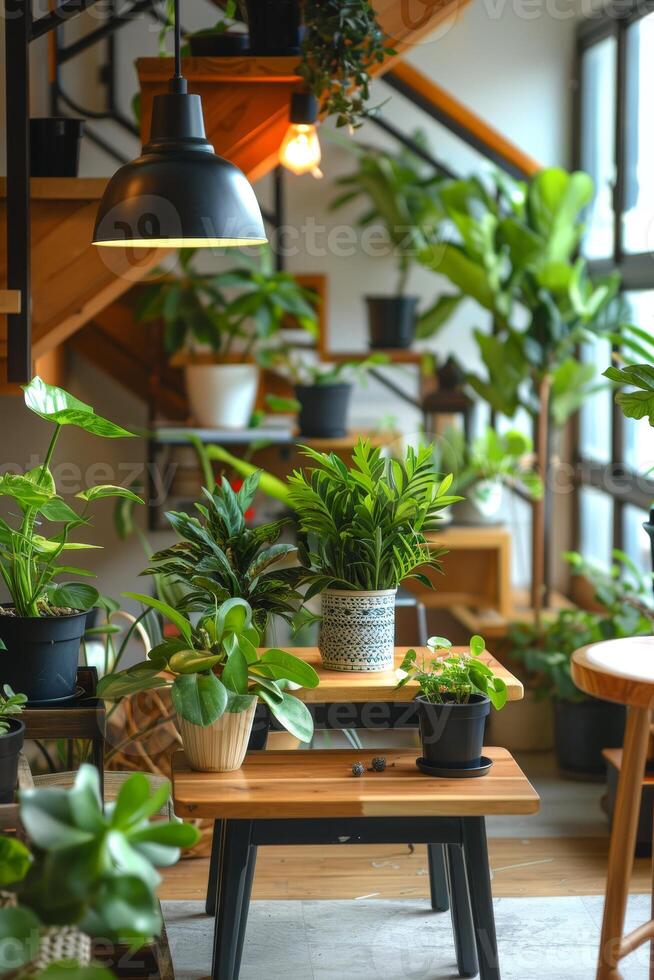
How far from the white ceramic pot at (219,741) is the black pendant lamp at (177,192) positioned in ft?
2.84

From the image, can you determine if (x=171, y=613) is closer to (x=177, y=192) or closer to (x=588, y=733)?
(x=177, y=192)

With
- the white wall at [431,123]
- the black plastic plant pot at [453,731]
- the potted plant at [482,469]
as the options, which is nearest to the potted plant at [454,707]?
the black plastic plant pot at [453,731]

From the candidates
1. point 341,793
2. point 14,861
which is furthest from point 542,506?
point 14,861

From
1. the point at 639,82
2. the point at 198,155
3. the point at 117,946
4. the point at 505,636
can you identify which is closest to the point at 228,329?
the point at 505,636

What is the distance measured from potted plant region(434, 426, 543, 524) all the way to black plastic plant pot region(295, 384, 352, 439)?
0.38 m

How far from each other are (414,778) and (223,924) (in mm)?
457

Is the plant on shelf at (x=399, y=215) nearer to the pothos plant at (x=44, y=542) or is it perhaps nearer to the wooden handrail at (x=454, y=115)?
the wooden handrail at (x=454, y=115)

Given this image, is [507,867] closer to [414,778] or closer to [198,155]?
[414,778]

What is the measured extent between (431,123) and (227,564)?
3.34 m

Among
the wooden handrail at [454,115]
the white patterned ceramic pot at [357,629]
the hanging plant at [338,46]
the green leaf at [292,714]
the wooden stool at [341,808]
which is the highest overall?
the wooden handrail at [454,115]

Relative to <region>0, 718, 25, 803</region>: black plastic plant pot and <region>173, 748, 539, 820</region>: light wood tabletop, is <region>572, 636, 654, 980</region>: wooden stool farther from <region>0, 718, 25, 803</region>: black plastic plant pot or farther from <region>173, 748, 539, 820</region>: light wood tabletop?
<region>0, 718, 25, 803</region>: black plastic plant pot

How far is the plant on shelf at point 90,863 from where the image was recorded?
4.67ft

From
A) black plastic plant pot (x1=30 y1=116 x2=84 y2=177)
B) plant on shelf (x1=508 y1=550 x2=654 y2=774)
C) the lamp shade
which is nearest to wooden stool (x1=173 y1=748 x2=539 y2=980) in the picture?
the lamp shade

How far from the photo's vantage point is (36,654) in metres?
2.27
